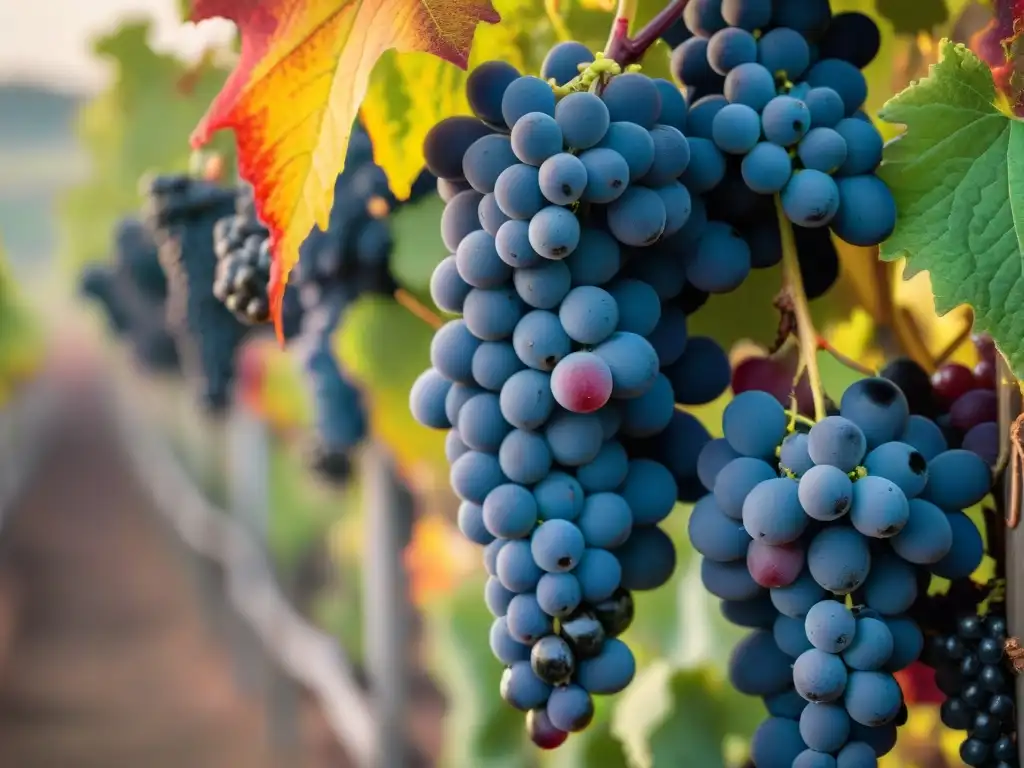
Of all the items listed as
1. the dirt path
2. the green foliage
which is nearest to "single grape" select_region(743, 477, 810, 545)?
the green foliage

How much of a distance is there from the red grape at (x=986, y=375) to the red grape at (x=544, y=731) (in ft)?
0.88

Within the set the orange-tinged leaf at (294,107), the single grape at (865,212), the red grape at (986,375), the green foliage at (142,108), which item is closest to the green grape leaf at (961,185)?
the single grape at (865,212)

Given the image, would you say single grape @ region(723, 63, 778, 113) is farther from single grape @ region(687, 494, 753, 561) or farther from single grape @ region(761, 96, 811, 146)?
single grape @ region(687, 494, 753, 561)

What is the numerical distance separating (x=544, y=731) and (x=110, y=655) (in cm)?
504

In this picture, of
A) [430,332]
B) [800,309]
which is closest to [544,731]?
[800,309]

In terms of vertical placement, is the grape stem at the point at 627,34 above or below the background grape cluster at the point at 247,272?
below

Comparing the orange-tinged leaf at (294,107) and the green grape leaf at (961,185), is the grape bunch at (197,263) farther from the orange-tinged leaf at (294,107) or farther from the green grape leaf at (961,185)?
the green grape leaf at (961,185)

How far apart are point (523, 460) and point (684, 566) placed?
678 millimetres

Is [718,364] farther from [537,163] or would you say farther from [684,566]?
[684,566]

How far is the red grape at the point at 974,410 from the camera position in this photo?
0.51 m

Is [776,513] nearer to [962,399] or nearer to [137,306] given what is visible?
[962,399]

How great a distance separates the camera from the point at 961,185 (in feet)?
1.48

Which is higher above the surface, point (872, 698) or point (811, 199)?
point (811, 199)

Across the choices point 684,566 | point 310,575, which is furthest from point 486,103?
point 310,575
